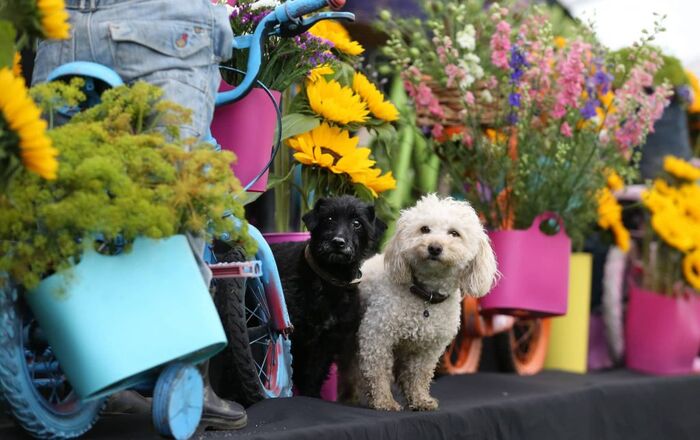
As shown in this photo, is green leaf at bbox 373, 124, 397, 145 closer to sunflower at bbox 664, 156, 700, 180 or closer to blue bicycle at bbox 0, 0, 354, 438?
blue bicycle at bbox 0, 0, 354, 438

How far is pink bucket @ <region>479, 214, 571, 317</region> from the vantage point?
141 inches

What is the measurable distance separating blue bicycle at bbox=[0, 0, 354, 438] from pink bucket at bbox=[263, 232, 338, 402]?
34 centimetres

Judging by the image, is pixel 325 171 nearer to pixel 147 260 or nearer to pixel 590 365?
pixel 147 260

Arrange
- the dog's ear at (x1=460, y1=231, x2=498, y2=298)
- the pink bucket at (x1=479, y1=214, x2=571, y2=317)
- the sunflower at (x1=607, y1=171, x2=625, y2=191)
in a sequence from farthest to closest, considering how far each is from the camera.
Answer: the sunflower at (x1=607, y1=171, x2=625, y2=191), the pink bucket at (x1=479, y1=214, x2=571, y2=317), the dog's ear at (x1=460, y1=231, x2=498, y2=298)

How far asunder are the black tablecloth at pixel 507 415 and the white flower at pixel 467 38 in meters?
1.31

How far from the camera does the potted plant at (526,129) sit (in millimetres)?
3639

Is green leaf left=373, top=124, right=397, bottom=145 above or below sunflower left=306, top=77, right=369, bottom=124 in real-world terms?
below

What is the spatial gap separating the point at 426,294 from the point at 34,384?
1153mm

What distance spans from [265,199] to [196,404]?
2291 mm

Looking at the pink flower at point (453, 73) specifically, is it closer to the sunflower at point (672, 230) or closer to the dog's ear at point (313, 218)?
the dog's ear at point (313, 218)

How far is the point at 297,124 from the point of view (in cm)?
303

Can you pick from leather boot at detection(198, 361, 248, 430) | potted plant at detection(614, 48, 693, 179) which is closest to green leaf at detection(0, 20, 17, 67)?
leather boot at detection(198, 361, 248, 430)

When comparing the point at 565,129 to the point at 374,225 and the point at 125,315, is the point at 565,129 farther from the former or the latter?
the point at 125,315

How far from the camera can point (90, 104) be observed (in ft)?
7.13
